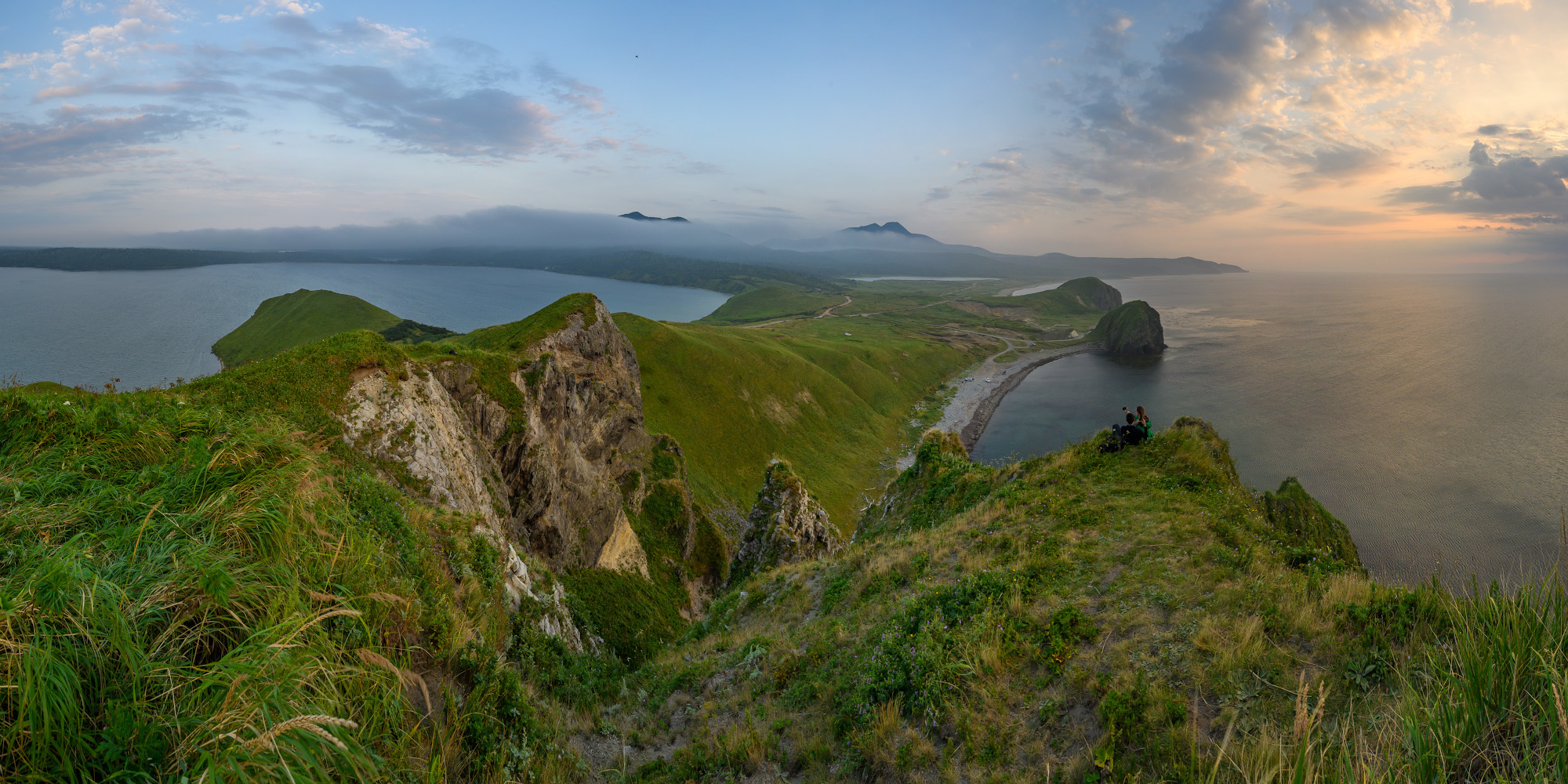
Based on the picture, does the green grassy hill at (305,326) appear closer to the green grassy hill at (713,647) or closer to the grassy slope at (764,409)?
the grassy slope at (764,409)

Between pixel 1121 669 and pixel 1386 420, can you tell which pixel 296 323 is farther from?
pixel 1386 420

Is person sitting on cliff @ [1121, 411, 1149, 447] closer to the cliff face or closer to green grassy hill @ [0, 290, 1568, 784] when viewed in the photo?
green grassy hill @ [0, 290, 1568, 784]

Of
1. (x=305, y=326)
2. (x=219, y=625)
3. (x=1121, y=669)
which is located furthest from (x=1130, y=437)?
(x=305, y=326)

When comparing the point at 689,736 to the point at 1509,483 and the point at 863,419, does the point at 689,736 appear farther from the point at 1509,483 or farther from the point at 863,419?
the point at 1509,483

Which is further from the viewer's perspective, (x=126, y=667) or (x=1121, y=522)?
(x=1121, y=522)

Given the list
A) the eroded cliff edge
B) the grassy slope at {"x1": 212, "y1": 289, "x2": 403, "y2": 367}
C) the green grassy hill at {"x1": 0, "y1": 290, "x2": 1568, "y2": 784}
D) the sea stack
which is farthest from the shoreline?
the grassy slope at {"x1": 212, "y1": 289, "x2": 403, "y2": 367}

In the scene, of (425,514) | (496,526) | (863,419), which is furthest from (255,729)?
(863,419)
